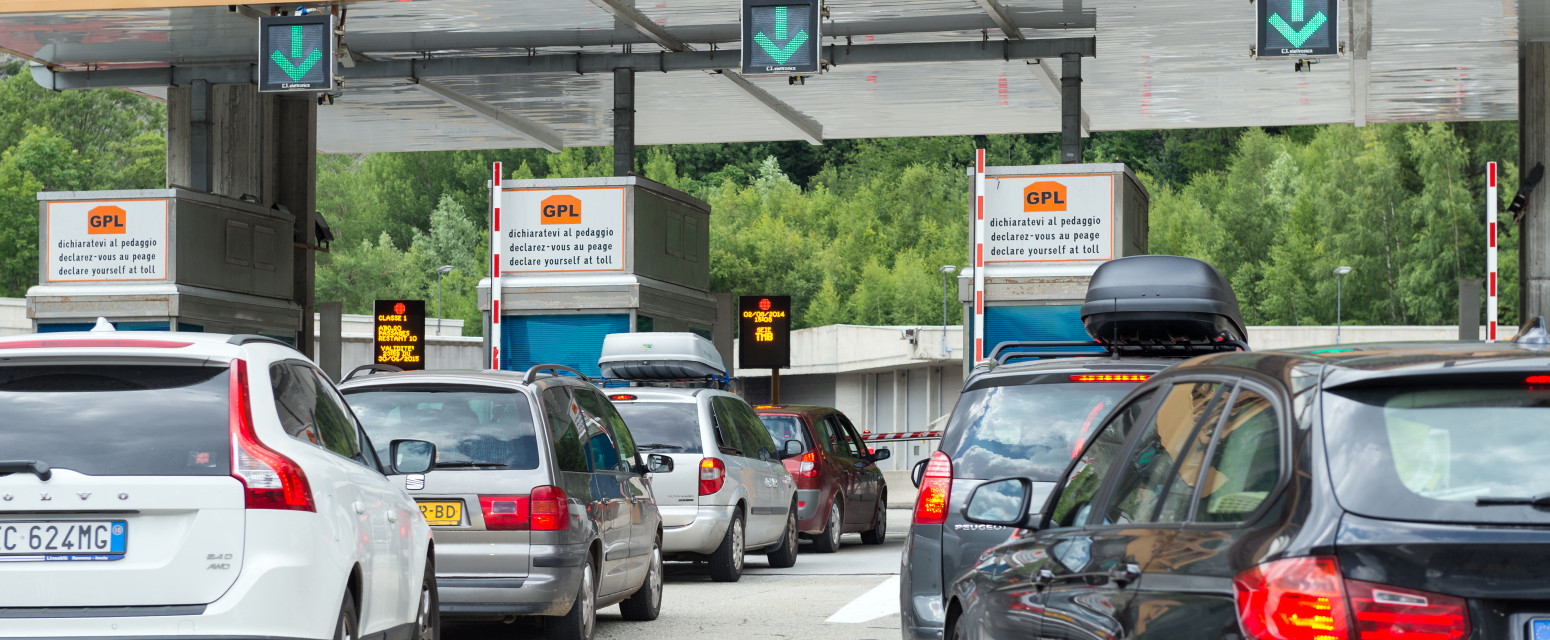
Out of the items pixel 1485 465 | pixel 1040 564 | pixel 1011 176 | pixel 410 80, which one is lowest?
pixel 1040 564

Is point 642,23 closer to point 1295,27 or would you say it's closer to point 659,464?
point 1295,27

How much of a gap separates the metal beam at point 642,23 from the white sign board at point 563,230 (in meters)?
1.91

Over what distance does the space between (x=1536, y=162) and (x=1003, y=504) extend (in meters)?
18.1

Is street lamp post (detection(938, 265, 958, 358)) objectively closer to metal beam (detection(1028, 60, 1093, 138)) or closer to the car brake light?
metal beam (detection(1028, 60, 1093, 138))

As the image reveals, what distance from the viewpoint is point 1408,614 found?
324 cm

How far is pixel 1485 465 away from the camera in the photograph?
3473mm

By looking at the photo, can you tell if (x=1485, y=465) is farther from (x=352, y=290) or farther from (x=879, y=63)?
(x=352, y=290)

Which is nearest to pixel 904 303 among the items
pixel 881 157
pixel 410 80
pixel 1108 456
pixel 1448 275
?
pixel 881 157

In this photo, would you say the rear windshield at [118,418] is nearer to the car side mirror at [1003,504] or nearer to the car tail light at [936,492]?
the car side mirror at [1003,504]

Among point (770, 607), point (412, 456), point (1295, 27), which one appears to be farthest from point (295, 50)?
point (412, 456)

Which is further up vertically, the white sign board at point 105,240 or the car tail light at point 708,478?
the white sign board at point 105,240

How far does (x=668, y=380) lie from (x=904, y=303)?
248ft

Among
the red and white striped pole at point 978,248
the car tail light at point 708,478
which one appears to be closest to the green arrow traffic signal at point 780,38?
the red and white striped pole at point 978,248

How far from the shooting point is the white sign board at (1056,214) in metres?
19.9
